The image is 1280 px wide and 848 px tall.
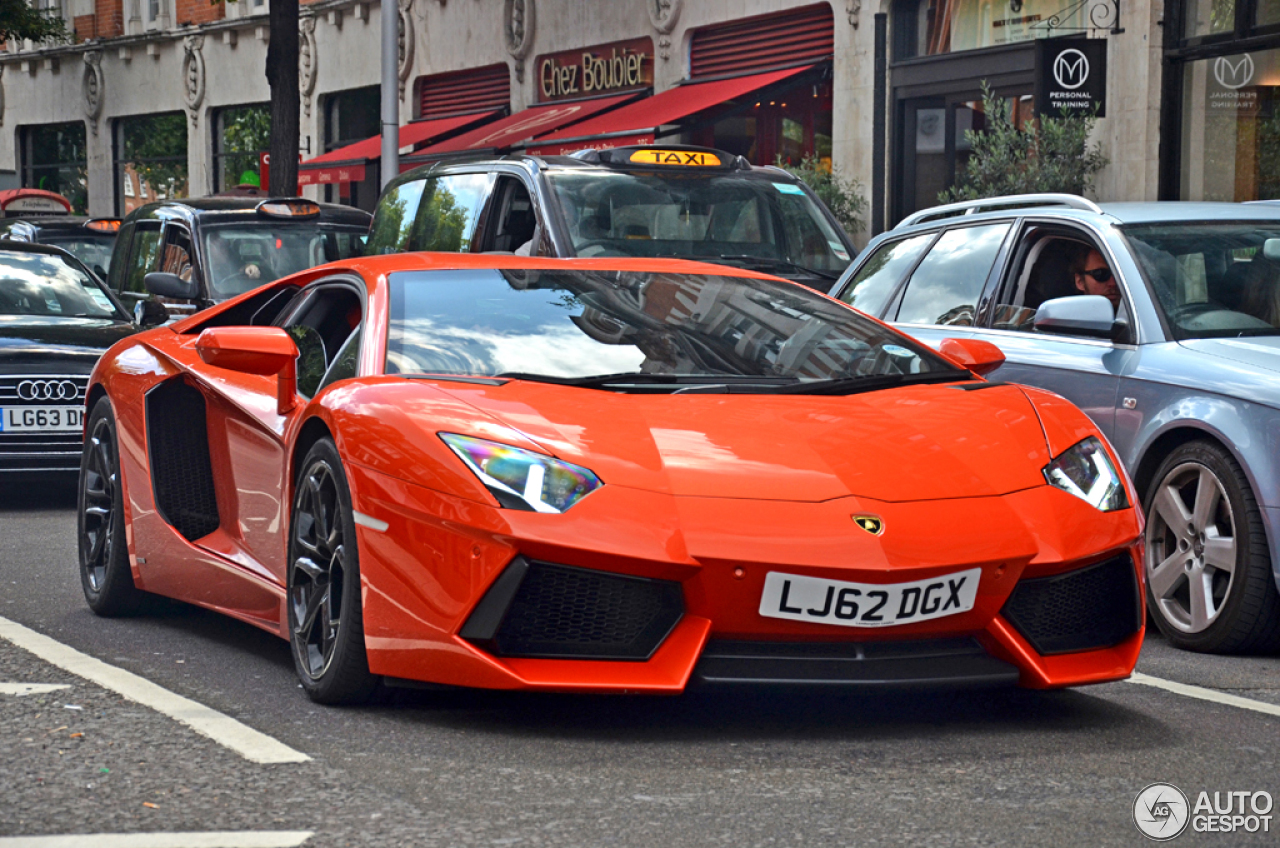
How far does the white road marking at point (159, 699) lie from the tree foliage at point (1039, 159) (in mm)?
12258

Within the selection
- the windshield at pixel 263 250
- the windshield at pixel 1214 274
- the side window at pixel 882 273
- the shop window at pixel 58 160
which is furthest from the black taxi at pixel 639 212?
the shop window at pixel 58 160

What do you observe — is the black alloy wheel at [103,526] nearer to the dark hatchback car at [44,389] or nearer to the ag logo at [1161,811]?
the dark hatchback car at [44,389]

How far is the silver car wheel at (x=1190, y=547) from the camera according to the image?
19.9 feet

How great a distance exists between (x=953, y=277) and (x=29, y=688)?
427cm

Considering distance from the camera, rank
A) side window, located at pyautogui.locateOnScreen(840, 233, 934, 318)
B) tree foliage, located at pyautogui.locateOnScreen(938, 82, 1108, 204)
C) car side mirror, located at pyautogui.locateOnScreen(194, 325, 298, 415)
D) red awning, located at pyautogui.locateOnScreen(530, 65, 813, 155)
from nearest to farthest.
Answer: car side mirror, located at pyautogui.locateOnScreen(194, 325, 298, 415), side window, located at pyautogui.locateOnScreen(840, 233, 934, 318), tree foliage, located at pyautogui.locateOnScreen(938, 82, 1108, 204), red awning, located at pyautogui.locateOnScreen(530, 65, 813, 155)

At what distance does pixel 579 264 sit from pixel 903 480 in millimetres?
1679

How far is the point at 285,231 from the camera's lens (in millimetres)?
14008

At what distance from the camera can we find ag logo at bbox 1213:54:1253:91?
1650 cm

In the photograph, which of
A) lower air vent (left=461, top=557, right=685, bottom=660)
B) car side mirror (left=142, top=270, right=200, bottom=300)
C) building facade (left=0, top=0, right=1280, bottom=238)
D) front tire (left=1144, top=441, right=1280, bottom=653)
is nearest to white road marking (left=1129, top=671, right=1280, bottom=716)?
front tire (left=1144, top=441, right=1280, bottom=653)

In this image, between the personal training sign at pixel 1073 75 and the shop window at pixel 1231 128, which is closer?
the shop window at pixel 1231 128

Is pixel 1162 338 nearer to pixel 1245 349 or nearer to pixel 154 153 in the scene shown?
pixel 1245 349

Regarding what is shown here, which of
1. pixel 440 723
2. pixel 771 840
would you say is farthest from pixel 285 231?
pixel 771 840

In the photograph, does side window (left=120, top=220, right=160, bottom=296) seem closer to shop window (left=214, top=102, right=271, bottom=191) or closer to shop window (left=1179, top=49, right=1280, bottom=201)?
shop window (left=1179, top=49, right=1280, bottom=201)

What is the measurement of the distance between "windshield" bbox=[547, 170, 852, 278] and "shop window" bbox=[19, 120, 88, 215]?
36740mm
